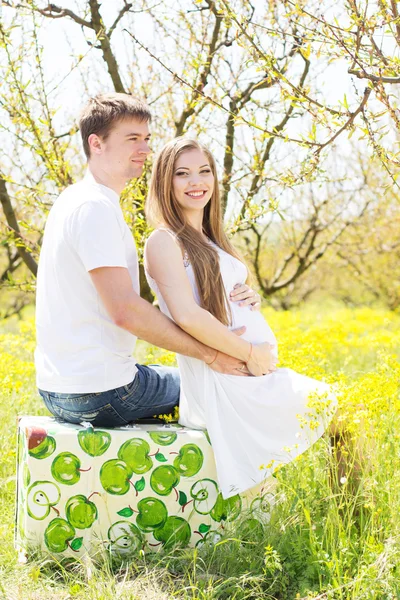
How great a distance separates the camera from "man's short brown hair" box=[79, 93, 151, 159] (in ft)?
8.96

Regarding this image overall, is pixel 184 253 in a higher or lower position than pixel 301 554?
higher

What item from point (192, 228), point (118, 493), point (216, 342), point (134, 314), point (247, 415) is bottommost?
point (118, 493)

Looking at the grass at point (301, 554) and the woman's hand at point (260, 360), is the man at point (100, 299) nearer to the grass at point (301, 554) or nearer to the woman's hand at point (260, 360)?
the woman's hand at point (260, 360)

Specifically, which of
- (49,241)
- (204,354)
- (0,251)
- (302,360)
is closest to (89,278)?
(49,241)

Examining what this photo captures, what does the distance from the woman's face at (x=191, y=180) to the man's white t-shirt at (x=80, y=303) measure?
40 cm

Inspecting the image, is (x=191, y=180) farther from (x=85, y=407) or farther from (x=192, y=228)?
(x=85, y=407)

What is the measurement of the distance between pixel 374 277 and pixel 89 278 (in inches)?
376

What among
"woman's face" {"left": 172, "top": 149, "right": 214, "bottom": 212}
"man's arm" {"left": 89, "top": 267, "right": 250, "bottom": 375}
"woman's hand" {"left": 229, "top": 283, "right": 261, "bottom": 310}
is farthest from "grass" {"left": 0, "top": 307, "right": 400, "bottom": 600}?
"woman's face" {"left": 172, "top": 149, "right": 214, "bottom": 212}

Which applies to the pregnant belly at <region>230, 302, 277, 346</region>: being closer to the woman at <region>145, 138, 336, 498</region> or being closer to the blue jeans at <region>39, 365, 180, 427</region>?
the woman at <region>145, 138, 336, 498</region>

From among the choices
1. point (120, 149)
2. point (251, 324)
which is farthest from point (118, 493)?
point (120, 149)

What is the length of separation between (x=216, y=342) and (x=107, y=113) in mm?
975

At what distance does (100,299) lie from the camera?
8.55 ft

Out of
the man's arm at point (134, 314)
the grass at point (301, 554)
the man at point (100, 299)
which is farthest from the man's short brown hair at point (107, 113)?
the grass at point (301, 554)

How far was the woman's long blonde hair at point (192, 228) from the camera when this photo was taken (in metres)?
2.88
